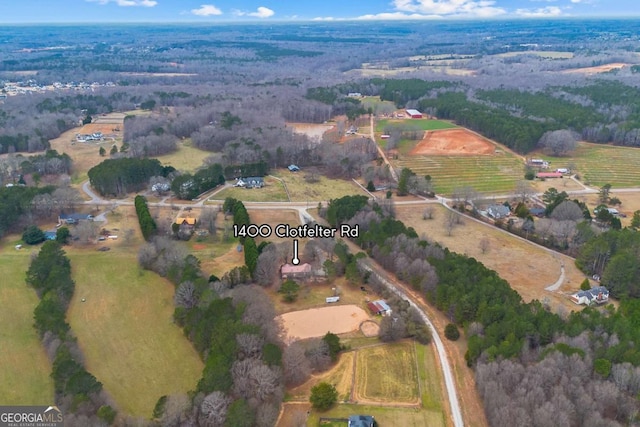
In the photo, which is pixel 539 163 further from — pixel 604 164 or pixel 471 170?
pixel 471 170

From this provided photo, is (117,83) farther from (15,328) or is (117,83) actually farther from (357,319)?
(357,319)

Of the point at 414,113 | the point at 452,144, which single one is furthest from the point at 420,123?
the point at 452,144

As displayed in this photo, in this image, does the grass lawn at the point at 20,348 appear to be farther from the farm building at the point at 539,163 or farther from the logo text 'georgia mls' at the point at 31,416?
the farm building at the point at 539,163

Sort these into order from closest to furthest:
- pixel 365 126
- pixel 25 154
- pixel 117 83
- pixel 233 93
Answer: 1. pixel 25 154
2. pixel 365 126
3. pixel 233 93
4. pixel 117 83

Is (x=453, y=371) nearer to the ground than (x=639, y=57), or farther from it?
nearer to the ground

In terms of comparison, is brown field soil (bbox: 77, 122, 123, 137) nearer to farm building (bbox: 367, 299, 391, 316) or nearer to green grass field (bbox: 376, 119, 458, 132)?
green grass field (bbox: 376, 119, 458, 132)

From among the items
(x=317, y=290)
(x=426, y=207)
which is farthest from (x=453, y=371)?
(x=426, y=207)

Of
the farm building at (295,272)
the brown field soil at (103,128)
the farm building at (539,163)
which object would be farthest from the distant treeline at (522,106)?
the farm building at (295,272)
